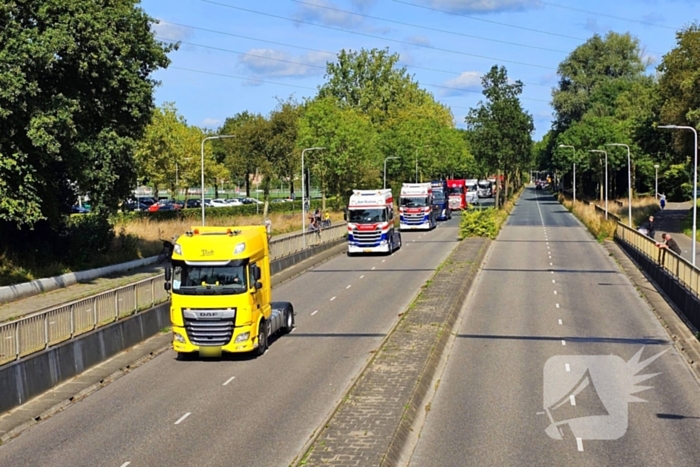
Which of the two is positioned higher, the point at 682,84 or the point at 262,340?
the point at 682,84

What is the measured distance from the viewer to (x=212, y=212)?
7031cm

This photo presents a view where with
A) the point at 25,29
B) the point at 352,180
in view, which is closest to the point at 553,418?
the point at 25,29

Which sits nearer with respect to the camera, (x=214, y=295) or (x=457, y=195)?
(x=214, y=295)

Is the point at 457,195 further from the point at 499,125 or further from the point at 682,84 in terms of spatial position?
the point at 682,84

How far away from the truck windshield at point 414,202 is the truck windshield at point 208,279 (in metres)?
42.1

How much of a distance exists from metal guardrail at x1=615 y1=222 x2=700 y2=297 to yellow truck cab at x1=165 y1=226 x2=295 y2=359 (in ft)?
44.7

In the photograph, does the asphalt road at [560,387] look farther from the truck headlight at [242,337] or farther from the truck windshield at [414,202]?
the truck windshield at [414,202]

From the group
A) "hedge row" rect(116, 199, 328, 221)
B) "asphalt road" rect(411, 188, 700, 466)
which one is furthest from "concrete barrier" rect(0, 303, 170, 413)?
"hedge row" rect(116, 199, 328, 221)

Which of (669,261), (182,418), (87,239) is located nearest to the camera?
(182,418)

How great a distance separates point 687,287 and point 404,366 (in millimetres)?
12580

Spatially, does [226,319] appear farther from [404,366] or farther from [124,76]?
[124,76]

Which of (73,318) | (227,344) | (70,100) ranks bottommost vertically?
(227,344)

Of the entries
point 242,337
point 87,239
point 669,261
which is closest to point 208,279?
point 242,337

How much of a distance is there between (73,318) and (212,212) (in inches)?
2041
